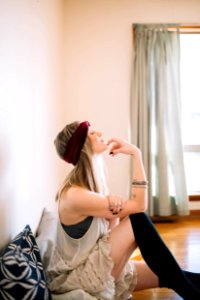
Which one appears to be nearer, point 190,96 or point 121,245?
point 121,245

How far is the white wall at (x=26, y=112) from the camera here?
1.36 metres

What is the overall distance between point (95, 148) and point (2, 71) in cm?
67

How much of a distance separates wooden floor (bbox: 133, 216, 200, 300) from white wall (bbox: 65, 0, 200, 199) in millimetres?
773

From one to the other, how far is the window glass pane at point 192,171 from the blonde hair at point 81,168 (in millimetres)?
2242

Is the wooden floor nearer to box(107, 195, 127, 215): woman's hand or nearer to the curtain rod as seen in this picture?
box(107, 195, 127, 215): woman's hand

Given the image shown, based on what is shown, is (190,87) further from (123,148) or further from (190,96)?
(123,148)

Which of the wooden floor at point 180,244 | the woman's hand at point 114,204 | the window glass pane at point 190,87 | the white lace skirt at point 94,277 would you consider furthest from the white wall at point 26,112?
the window glass pane at point 190,87

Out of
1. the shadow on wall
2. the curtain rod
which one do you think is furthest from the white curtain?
the shadow on wall

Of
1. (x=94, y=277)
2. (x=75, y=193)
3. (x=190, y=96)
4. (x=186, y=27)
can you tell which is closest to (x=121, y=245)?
(x=94, y=277)

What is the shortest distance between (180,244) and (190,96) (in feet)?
5.89

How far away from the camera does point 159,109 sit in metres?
3.32

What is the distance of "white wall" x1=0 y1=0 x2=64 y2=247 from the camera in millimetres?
1360

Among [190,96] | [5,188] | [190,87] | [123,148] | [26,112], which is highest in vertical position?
[190,87]

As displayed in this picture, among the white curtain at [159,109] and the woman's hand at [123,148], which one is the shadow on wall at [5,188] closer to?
the woman's hand at [123,148]
